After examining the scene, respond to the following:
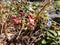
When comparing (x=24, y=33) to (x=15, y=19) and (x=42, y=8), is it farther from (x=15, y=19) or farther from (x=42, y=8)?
(x=42, y=8)

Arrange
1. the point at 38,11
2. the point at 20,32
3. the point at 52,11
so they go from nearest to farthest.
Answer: the point at 20,32 < the point at 38,11 < the point at 52,11

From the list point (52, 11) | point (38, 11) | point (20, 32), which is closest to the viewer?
point (20, 32)

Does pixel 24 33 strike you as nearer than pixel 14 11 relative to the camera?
Yes

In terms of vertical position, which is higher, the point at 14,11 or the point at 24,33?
the point at 14,11

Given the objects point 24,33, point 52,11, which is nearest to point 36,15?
point 24,33

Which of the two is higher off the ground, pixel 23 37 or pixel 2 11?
pixel 2 11

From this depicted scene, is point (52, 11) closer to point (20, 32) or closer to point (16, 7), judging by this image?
point (16, 7)

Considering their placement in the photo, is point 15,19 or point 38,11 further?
point 38,11

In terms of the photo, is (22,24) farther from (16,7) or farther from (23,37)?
(16,7)

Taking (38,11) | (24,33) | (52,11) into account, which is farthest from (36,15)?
(52,11)
